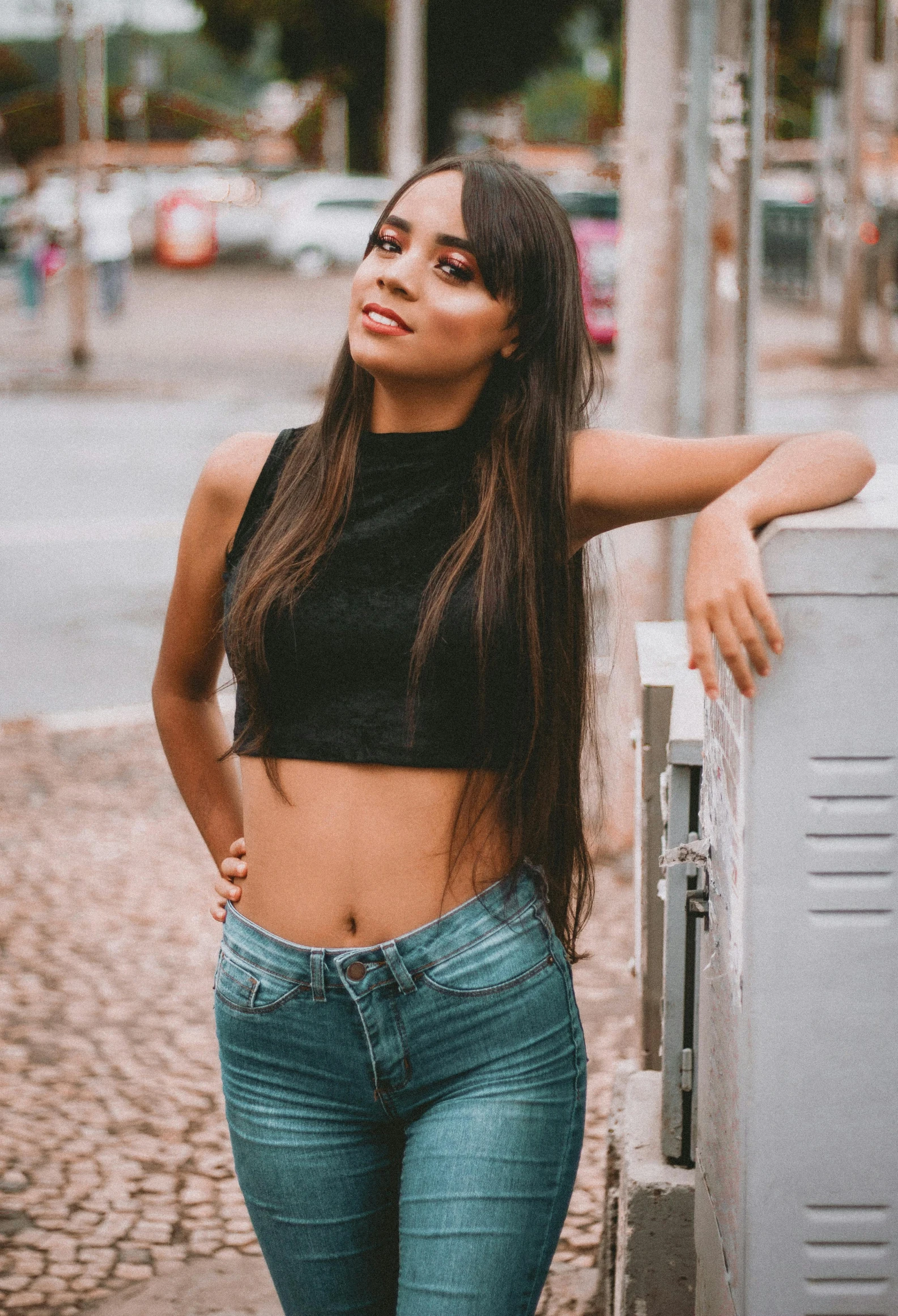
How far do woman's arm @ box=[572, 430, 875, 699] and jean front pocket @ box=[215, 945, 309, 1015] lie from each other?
582mm

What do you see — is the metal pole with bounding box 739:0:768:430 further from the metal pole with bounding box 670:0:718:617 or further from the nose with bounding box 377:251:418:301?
the nose with bounding box 377:251:418:301

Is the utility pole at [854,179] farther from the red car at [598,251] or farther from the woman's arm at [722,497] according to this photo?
the woman's arm at [722,497]

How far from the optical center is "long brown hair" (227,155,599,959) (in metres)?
1.93

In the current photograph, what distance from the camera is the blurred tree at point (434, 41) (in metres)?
37.5

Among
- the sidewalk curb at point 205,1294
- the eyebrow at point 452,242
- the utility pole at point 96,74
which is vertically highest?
the utility pole at point 96,74

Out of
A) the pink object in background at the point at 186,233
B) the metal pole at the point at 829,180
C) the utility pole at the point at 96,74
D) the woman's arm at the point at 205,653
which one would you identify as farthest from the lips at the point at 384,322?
the pink object in background at the point at 186,233

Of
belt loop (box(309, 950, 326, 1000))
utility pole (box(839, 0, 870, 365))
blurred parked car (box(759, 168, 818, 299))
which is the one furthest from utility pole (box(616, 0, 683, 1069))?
blurred parked car (box(759, 168, 818, 299))

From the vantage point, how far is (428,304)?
196 centimetres

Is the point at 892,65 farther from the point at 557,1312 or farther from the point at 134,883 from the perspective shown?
the point at 557,1312

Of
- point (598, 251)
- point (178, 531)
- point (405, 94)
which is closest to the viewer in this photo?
point (178, 531)

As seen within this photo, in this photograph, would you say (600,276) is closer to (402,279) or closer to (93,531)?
(93,531)

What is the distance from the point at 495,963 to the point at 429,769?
23 centimetres

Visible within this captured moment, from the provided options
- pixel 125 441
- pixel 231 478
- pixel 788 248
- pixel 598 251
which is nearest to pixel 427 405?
pixel 231 478

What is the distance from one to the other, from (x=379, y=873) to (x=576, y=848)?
29 cm
